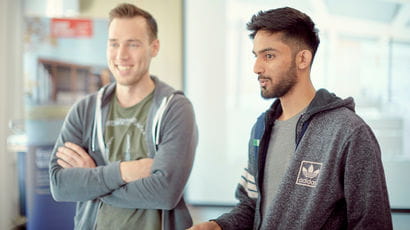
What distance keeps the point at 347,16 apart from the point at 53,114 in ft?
8.78

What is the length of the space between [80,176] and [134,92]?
0.45 meters

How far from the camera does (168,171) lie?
1.75m

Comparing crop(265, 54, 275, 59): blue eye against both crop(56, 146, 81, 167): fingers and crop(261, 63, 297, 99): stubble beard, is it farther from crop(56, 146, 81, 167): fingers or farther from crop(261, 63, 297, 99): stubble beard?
crop(56, 146, 81, 167): fingers

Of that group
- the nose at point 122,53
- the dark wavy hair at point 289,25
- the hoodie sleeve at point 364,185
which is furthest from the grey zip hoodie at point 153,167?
the hoodie sleeve at point 364,185

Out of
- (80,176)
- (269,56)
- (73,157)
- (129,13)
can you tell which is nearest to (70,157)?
(73,157)

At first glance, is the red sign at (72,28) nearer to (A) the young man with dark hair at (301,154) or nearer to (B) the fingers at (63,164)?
(B) the fingers at (63,164)

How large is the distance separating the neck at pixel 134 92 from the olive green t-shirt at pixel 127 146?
26 millimetres

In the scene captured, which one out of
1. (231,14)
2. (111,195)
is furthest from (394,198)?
(111,195)

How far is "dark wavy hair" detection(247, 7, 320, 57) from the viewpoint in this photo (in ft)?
5.05

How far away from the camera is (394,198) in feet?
11.3

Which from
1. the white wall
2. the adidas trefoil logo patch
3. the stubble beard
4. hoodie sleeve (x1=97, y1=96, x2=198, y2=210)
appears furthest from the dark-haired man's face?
the white wall

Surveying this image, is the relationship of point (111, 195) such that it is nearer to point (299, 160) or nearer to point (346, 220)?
point (299, 160)

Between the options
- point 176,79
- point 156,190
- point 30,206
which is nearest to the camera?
point 156,190

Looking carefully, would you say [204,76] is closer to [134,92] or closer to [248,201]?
[134,92]
